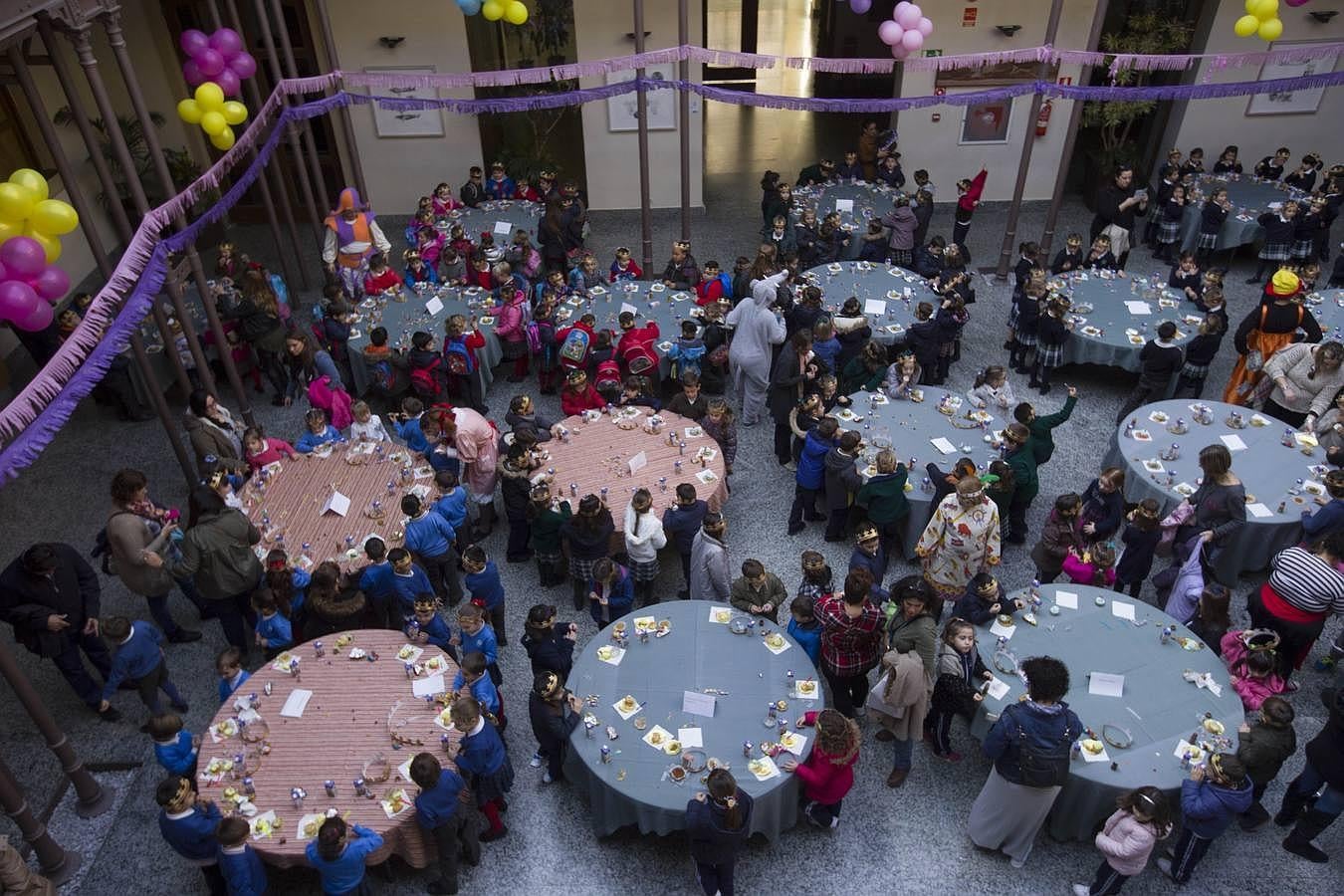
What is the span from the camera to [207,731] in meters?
7.41

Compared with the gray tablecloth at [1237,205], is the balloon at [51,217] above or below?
above

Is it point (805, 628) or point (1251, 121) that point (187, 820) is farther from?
point (1251, 121)

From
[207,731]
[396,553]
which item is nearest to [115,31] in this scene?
[396,553]

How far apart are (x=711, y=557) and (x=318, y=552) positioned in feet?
12.4

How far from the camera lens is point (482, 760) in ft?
22.4

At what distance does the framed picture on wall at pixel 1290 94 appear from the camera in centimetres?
1703

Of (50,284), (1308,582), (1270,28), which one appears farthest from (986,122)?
(50,284)

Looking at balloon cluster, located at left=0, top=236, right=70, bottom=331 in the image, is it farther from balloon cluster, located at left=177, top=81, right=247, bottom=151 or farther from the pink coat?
the pink coat

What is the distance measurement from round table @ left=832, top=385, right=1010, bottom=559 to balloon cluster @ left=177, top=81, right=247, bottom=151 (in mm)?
8102

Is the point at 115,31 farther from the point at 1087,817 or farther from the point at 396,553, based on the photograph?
the point at 1087,817

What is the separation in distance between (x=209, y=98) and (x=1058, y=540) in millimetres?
10694

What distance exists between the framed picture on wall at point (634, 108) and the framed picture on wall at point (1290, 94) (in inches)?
417

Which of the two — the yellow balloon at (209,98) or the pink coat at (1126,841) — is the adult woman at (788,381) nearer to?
the pink coat at (1126,841)

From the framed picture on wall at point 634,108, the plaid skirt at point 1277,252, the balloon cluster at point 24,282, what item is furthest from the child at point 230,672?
the plaid skirt at point 1277,252
